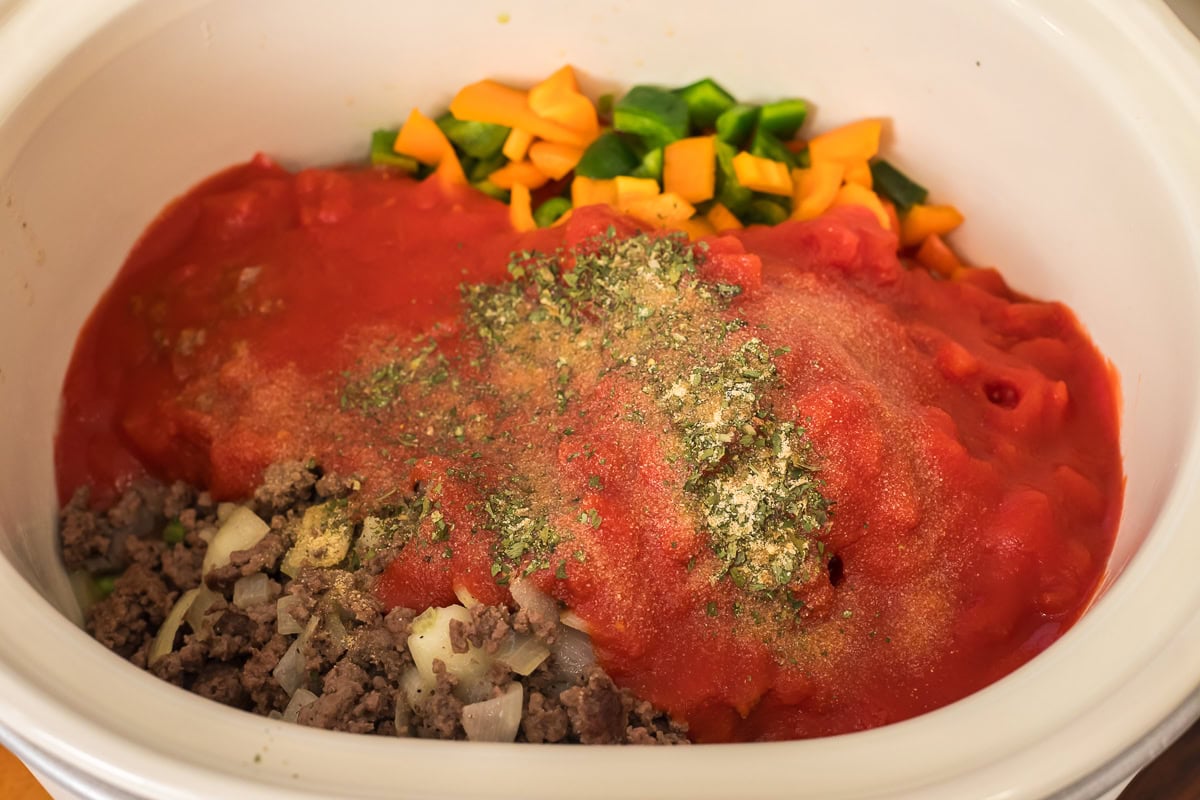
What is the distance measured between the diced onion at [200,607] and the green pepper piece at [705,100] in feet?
5.17

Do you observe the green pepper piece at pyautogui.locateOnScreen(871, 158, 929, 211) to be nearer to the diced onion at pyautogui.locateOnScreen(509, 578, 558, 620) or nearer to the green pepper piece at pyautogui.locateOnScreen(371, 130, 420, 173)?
the green pepper piece at pyautogui.locateOnScreen(371, 130, 420, 173)

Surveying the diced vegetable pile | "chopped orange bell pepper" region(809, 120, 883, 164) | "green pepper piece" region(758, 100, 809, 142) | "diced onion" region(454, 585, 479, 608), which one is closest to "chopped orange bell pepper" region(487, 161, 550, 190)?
the diced vegetable pile

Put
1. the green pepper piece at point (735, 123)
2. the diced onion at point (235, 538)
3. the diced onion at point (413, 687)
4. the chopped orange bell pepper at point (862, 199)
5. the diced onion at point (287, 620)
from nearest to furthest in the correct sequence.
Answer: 1. the diced onion at point (413, 687)
2. the diced onion at point (287, 620)
3. the diced onion at point (235, 538)
4. the chopped orange bell pepper at point (862, 199)
5. the green pepper piece at point (735, 123)

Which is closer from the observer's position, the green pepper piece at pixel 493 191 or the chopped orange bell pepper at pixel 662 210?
the chopped orange bell pepper at pixel 662 210

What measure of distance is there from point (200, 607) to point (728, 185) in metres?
1.50

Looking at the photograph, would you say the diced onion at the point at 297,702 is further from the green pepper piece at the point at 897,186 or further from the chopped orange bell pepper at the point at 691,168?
the green pepper piece at the point at 897,186

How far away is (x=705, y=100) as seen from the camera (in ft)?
8.18

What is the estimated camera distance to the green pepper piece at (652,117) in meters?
2.45

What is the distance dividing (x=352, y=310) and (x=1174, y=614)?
1.64 m

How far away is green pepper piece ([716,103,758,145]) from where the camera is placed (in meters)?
2.46

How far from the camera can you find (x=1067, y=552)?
70.9 inches

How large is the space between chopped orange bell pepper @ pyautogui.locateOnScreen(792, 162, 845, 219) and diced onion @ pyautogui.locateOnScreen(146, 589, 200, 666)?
1.59m

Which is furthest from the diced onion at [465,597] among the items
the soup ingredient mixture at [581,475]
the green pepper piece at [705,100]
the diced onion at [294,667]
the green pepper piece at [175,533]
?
the green pepper piece at [705,100]

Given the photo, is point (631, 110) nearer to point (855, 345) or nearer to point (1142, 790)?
point (855, 345)
